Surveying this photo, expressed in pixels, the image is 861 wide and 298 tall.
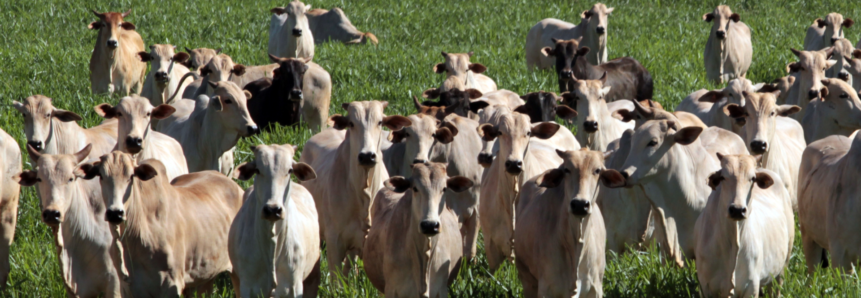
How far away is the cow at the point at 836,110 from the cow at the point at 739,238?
4.57 metres

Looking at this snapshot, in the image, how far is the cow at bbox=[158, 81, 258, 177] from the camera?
411 inches

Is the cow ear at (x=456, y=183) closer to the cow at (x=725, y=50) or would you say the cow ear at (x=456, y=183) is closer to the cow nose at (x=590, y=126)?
the cow nose at (x=590, y=126)

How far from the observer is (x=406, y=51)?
20344mm

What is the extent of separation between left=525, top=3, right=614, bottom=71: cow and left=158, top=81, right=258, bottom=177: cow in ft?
28.7

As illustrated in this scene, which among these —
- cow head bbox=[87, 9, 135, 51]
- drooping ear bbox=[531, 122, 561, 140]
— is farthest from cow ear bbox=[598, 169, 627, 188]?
cow head bbox=[87, 9, 135, 51]

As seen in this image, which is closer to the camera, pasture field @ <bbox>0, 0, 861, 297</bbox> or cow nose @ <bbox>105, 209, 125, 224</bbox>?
cow nose @ <bbox>105, 209, 125, 224</bbox>

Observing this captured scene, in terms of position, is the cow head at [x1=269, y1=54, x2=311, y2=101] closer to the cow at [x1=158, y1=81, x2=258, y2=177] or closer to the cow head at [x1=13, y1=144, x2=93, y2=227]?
the cow at [x1=158, y1=81, x2=258, y2=177]

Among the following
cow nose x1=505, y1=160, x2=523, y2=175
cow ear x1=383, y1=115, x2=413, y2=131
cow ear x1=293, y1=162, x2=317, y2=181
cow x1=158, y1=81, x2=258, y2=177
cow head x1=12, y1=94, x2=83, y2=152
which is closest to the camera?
cow ear x1=293, y1=162, x2=317, y2=181

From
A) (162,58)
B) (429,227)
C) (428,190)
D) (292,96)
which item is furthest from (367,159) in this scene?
(162,58)

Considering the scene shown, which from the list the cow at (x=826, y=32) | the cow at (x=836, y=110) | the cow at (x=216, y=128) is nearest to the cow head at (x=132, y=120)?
the cow at (x=216, y=128)

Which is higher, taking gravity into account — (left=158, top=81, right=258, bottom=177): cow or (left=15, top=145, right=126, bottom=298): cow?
(left=15, top=145, right=126, bottom=298): cow

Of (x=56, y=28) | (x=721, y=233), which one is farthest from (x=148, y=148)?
(x=56, y=28)

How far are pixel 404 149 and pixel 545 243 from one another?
2.80m

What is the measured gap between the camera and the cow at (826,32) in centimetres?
1722
